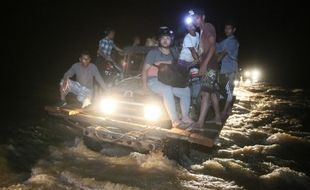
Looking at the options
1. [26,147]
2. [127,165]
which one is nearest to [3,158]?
[26,147]

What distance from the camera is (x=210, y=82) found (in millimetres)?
7781

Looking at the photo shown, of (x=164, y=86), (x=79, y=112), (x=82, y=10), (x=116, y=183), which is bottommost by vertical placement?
(x=116, y=183)

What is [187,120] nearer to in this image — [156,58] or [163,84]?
[163,84]

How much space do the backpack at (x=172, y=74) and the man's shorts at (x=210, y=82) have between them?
1.57ft

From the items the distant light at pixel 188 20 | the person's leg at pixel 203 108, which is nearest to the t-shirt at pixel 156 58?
the distant light at pixel 188 20

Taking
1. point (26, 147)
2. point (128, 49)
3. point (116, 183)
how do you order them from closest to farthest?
1. point (116, 183)
2. point (26, 147)
3. point (128, 49)

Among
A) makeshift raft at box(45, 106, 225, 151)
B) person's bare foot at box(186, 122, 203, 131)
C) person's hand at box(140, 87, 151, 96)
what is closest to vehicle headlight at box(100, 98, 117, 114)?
makeshift raft at box(45, 106, 225, 151)

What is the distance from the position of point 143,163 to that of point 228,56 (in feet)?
10.3

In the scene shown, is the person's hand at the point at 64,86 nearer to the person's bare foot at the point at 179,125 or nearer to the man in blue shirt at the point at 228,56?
the person's bare foot at the point at 179,125

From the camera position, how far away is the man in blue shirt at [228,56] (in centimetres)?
874

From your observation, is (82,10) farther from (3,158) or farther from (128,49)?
(3,158)

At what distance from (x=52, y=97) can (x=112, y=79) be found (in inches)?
205

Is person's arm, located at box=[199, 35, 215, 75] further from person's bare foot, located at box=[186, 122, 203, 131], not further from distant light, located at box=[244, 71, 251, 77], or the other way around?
distant light, located at box=[244, 71, 251, 77]

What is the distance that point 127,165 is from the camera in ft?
25.5
